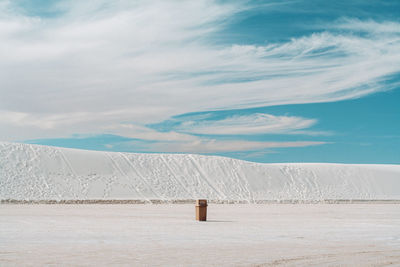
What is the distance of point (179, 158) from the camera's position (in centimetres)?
6612

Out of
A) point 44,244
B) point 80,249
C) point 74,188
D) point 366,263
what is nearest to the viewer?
point 366,263

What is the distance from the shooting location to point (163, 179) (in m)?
57.2

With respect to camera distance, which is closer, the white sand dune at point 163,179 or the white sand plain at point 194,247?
the white sand plain at point 194,247

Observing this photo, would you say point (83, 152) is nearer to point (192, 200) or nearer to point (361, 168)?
point (192, 200)

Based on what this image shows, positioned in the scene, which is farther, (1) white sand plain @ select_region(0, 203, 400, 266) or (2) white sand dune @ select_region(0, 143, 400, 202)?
(2) white sand dune @ select_region(0, 143, 400, 202)

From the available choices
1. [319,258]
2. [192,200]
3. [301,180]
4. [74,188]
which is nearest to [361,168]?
[301,180]

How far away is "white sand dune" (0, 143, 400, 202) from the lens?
158 feet

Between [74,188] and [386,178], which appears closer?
[74,188]

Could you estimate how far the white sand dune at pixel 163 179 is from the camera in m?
48.2

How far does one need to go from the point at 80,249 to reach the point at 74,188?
39820 mm

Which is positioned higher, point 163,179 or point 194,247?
point 163,179

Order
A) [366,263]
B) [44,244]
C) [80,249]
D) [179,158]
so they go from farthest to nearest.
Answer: [179,158]
[44,244]
[80,249]
[366,263]

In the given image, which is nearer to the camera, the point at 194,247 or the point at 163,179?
the point at 194,247

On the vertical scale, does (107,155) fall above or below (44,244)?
above
